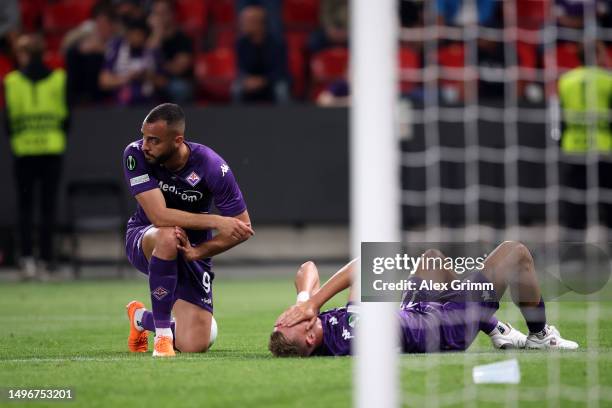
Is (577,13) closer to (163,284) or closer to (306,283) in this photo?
(306,283)

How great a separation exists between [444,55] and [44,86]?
16.1 ft

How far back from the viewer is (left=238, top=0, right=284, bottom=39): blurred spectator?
15.8 metres

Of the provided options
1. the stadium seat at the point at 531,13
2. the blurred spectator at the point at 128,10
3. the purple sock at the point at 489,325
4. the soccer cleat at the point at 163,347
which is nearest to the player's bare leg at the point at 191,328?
the soccer cleat at the point at 163,347

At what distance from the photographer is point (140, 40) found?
48.3 ft


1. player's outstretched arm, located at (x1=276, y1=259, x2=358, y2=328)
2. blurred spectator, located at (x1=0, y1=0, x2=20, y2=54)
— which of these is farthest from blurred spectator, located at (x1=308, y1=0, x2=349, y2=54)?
player's outstretched arm, located at (x1=276, y1=259, x2=358, y2=328)

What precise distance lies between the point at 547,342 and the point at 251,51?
28.7ft

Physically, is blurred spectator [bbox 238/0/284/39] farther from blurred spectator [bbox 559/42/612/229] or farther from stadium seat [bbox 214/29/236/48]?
blurred spectator [bbox 559/42/612/229]

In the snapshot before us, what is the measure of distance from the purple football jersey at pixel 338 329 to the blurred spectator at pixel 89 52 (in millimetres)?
8484

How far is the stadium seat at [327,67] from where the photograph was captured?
15398 mm

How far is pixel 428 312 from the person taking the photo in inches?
256

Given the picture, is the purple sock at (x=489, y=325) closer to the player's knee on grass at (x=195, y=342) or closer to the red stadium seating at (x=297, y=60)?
the player's knee on grass at (x=195, y=342)

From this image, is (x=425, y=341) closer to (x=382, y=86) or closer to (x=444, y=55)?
(x=382, y=86)

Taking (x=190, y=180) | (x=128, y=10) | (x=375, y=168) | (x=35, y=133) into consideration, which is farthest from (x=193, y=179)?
(x=128, y=10)

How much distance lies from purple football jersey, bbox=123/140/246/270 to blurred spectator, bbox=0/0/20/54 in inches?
361
